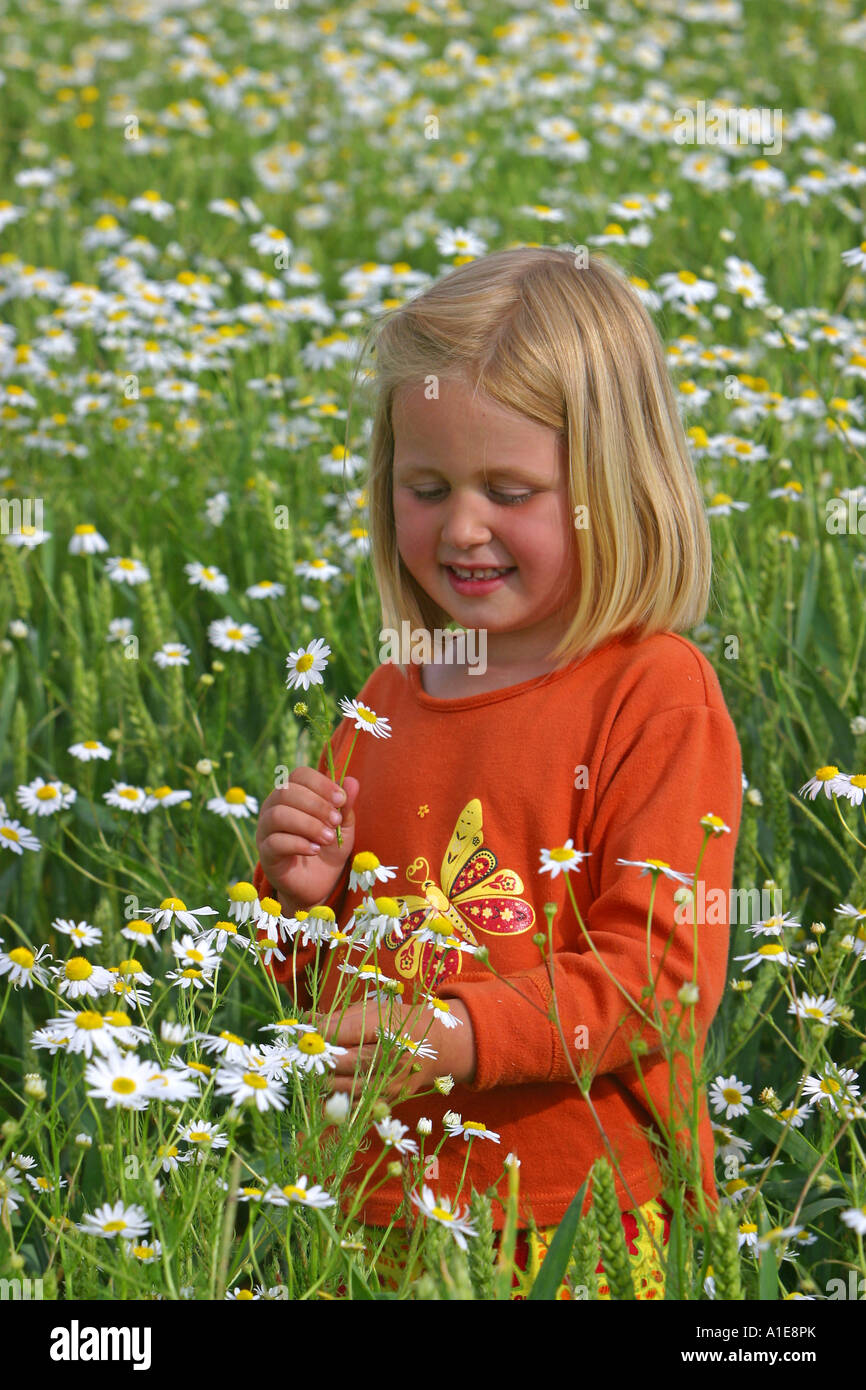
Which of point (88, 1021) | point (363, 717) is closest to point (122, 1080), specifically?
point (88, 1021)

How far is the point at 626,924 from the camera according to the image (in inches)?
59.3

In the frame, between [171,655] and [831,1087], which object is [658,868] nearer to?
[831,1087]

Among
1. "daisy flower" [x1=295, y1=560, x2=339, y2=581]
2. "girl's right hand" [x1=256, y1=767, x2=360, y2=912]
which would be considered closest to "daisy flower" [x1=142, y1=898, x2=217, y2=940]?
"girl's right hand" [x1=256, y1=767, x2=360, y2=912]

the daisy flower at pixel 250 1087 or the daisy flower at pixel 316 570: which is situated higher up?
the daisy flower at pixel 316 570

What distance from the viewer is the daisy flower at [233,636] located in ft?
8.65

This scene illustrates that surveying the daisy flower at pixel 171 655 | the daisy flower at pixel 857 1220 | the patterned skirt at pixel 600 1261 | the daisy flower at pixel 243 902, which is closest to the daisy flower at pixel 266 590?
the daisy flower at pixel 171 655

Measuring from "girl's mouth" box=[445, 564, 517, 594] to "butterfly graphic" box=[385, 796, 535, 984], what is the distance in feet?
0.72

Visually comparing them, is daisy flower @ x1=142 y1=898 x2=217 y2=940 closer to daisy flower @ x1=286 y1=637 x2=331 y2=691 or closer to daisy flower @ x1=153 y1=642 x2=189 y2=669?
daisy flower @ x1=286 y1=637 x2=331 y2=691

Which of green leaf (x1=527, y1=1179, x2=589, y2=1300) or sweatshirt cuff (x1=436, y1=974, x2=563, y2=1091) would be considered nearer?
green leaf (x1=527, y1=1179, x2=589, y2=1300)

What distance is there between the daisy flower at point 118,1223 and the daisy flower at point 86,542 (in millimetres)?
1849

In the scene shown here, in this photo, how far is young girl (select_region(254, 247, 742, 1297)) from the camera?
4.93 feet

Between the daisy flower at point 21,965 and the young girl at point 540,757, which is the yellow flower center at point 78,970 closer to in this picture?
the daisy flower at point 21,965

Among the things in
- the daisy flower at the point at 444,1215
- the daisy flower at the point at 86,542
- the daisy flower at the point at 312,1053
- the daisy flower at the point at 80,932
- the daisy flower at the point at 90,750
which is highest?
the daisy flower at the point at 86,542

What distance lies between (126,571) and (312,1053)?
1681mm
